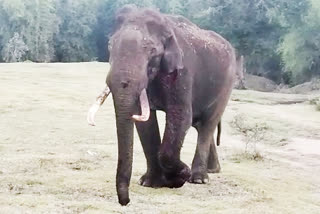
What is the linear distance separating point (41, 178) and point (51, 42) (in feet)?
137

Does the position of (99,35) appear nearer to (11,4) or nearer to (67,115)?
(11,4)

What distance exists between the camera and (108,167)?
8984 millimetres

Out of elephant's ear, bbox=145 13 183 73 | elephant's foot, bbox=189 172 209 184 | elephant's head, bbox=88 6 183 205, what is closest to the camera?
elephant's head, bbox=88 6 183 205

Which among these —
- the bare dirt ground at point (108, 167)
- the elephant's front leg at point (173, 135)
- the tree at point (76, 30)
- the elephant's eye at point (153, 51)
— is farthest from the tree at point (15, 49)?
the elephant's eye at point (153, 51)

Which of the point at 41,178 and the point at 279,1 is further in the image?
the point at 279,1

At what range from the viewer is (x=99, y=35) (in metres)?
49.7

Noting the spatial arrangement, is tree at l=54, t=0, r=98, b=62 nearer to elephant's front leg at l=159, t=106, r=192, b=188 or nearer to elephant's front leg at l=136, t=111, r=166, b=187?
elephant's front leg at l=136, t=111, r=166, b=187

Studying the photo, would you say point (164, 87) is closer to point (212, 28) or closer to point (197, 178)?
point (197, 178)

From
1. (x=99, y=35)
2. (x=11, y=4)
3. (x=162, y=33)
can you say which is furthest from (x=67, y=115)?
(x=99, y=35)

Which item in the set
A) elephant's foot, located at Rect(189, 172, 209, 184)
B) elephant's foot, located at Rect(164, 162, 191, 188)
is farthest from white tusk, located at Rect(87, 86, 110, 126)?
elephant's foot, located at Rect(189, 172, 209, 184)

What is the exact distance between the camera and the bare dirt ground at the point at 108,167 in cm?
655

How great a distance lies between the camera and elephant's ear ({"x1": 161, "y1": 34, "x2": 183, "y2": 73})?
6.54m

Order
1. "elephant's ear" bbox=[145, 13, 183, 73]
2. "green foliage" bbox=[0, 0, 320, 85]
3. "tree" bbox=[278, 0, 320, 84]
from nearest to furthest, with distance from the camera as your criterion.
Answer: "elephant's ear" bbox=[145, 13, 183, 73] → "tree" bbox=[278, 0, 320, 84] → "green foliage" bbox=[0, 0, 320, 85]

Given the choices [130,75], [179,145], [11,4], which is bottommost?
[11,4]
